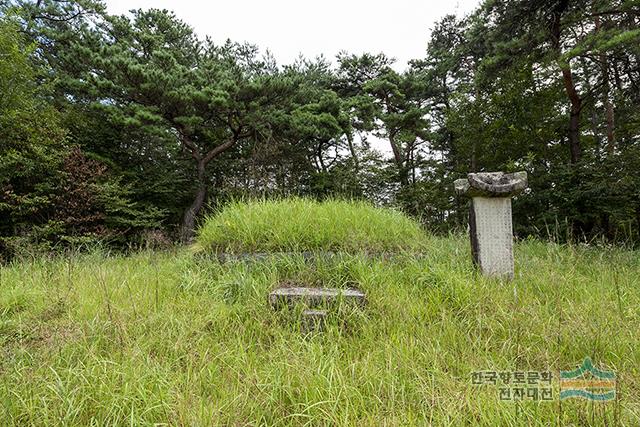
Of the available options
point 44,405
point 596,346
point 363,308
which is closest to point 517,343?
point 596,346

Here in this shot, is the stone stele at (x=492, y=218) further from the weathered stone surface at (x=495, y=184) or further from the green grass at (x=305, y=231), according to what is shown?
the green grass at (x=305, y=231)

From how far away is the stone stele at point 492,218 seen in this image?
2.96 metres

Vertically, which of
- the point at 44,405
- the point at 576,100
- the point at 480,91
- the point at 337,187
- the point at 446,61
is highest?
the point at 446,61

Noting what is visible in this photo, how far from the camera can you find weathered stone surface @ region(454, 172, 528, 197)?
9.67 ft

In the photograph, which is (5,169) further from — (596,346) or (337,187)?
(596,346)

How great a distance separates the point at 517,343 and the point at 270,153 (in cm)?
931

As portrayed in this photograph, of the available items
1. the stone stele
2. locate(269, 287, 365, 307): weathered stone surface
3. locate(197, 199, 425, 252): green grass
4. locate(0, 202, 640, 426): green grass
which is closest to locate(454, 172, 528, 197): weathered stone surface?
the stone stele

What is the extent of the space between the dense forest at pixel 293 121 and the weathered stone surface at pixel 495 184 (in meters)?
2.01

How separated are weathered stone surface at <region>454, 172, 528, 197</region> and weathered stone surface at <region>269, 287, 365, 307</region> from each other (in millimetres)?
1589

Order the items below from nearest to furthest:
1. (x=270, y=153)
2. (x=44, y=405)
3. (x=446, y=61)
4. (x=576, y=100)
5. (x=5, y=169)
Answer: (x=44, y=405), (x=5, y=169), (x=576, y=100), (x=270, y=153), (x=446, y=61)

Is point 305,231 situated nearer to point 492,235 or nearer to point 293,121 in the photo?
point 492,235

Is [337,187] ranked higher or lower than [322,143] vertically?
lower

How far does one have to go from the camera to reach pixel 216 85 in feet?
28.3

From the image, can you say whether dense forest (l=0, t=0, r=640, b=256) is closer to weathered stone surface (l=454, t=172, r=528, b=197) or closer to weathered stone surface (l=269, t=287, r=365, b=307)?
weathered stone surface (l=454, t=172, r=528, b=197)
